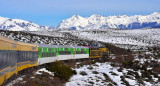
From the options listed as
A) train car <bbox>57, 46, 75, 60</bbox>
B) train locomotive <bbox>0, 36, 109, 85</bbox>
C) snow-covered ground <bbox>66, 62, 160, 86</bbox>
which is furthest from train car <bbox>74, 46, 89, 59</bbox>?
snow-covered ground <bbox>66, 62, 160, 86</bbox>

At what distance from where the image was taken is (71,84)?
18.5 m

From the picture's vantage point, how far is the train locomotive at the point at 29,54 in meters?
12.5

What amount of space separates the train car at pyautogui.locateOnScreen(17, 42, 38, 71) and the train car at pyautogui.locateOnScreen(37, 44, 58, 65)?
1410 millimetres

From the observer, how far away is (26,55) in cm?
2059

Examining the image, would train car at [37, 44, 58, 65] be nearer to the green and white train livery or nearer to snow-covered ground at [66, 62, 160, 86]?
the green and white train livery

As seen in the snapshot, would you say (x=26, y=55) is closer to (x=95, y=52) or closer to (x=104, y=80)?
(x=104, y=80)

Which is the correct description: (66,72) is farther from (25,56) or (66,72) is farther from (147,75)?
(147,75)

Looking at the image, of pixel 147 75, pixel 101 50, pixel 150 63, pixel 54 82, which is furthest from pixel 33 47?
pixel 101 50

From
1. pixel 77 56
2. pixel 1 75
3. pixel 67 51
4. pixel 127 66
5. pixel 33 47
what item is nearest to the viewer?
pixel 1 75

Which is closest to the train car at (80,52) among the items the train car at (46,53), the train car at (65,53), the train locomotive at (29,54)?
the train locomotive at (29,54)

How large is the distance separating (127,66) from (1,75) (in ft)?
65.6

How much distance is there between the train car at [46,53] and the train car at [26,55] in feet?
4.63

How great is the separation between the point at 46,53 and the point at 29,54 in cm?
595

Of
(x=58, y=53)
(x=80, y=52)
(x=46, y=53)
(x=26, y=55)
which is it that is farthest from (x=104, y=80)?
(x=80, y=52)
